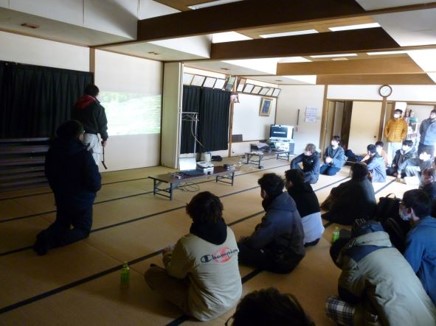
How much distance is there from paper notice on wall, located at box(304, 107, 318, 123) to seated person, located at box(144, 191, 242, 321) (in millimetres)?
8399

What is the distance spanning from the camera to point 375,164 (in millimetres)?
6211

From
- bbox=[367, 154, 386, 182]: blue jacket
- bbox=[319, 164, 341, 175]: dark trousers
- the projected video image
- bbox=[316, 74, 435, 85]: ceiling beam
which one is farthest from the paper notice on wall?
the projected video image

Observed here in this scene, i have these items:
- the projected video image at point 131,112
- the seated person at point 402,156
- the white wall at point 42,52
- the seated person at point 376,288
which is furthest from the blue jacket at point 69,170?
the seated person at point 402,156

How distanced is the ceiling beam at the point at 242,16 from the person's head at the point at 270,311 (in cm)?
276

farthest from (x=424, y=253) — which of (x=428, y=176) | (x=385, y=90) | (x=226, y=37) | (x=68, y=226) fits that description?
(x=385, y=90)

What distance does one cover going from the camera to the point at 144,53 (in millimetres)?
5844

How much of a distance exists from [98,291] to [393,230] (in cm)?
216

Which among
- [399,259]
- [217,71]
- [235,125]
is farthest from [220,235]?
[235,125]

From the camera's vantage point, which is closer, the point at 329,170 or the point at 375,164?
the point at 375,164

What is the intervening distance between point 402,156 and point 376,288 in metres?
6.54

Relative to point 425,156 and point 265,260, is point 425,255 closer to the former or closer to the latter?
point 265,260

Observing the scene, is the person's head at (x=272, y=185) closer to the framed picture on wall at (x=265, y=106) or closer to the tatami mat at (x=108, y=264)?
the tatami mat at (x=108, y=264)

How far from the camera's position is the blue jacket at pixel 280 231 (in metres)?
2.58

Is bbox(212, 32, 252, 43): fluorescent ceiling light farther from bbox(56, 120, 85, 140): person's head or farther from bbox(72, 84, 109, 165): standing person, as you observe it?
bbox(56, 120, 85, 140): person's head
